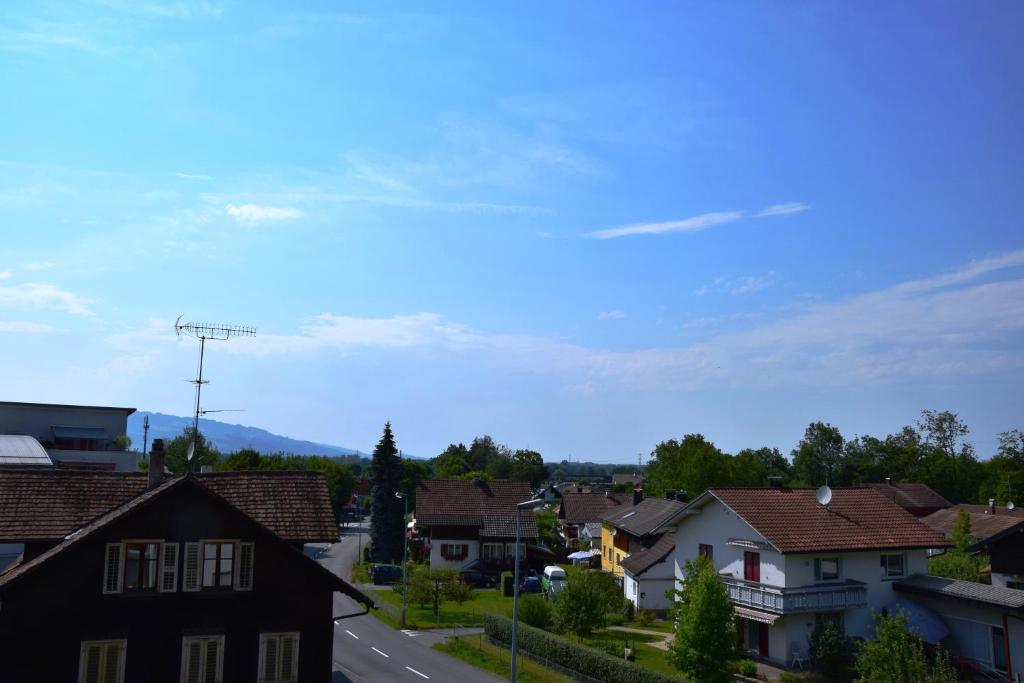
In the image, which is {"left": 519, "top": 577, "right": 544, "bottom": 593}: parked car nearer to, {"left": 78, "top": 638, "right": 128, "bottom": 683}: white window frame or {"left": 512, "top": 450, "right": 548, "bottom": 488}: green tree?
{"left": 78, "top": 638, "right": 128, "bottom": 683}: white window frame

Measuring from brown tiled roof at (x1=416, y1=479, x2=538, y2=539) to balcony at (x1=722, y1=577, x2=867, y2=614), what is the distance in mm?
33980

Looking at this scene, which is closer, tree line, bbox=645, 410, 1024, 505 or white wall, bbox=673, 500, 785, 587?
white wall, bbox=673, 500, 785, 587

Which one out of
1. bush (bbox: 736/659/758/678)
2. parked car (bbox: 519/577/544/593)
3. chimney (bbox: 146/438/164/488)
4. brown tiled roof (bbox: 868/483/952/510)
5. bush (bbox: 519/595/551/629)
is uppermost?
chimney (bbox: 146/438/164/488)

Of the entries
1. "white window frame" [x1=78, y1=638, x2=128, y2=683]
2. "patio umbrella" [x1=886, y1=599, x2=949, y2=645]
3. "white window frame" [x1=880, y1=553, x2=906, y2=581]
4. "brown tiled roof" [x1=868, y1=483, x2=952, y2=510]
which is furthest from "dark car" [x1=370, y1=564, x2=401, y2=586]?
"brown tiled roof" [x1=868, y1=483, x2=952, y2=510]

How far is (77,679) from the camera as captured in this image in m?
23.6

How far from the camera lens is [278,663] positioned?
25531mm

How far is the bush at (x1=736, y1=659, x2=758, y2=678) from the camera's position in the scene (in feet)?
123

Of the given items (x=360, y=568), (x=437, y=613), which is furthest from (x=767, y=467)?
(x=437, y=613)

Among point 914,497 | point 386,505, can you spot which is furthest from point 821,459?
point 386,505

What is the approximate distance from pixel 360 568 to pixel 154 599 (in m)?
54.0

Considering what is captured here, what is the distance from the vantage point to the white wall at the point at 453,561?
7244 centimetres

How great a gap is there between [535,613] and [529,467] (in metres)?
131

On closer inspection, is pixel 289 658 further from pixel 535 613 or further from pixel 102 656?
pixel 535 613

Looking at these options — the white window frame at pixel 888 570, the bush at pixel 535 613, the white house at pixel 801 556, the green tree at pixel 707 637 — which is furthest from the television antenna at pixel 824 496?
the bush at pixel 535 613
